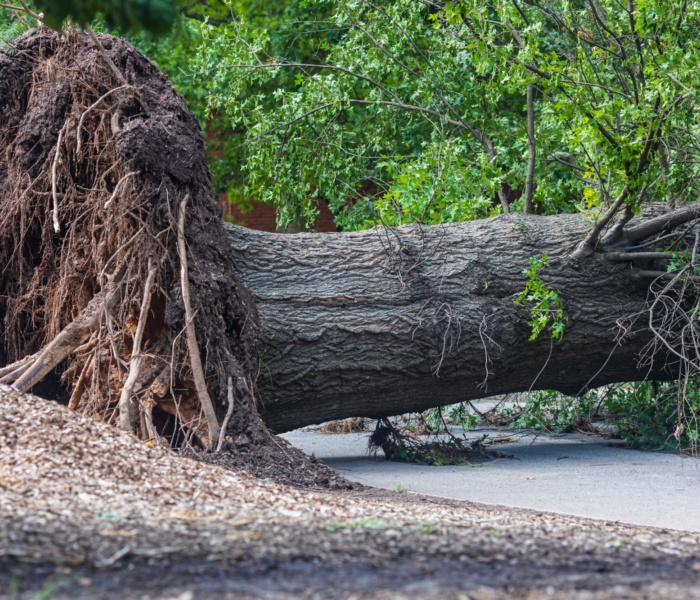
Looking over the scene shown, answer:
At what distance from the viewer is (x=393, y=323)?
677cm

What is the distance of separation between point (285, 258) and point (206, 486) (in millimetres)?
2906

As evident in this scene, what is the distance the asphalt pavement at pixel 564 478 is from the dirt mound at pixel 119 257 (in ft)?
3.76

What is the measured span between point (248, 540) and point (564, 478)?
12.4 ft

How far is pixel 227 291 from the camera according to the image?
19.4ft

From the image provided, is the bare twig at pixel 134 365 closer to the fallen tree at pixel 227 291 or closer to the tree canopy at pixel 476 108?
the fallen tree at pixel 227 291

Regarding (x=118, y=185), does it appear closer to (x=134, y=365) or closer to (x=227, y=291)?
(x=227, y=291)

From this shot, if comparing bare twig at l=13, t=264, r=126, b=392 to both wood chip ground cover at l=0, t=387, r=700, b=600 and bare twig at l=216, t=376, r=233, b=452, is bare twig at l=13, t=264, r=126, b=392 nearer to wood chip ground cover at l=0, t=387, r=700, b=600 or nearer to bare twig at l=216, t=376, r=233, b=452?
wood chip ground cover at l=0, t=387, r=700, b=600

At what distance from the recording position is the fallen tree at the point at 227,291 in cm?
568

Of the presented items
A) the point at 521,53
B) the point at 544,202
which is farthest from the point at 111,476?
the point at 544,202

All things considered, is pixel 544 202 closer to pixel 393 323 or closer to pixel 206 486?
pixel 393 323

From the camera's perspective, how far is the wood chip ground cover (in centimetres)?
261

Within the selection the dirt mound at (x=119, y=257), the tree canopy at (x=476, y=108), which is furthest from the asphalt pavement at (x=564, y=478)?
the tree canopy at (x=476, y=108)

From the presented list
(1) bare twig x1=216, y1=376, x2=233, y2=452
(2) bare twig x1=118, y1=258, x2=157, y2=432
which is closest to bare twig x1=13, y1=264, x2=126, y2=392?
(2) bare twig x1=118, y1=258, x2=157, y2=432

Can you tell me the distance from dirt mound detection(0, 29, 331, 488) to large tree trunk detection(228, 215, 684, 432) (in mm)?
589
